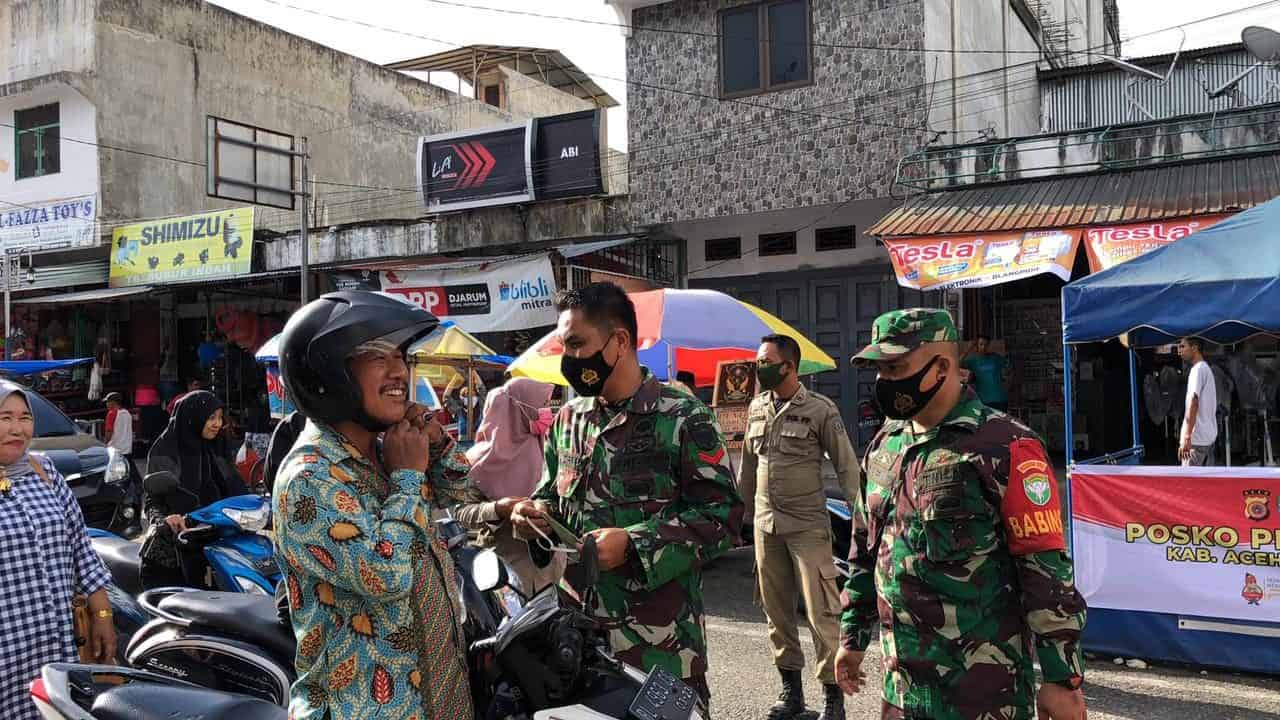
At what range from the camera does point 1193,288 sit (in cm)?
523

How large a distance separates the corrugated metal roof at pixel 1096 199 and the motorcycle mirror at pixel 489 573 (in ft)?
32.4

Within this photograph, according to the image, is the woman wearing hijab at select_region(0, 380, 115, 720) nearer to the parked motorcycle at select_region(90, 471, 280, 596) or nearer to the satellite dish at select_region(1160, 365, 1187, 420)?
the parked motorcycle at select_region(90, 471, 280, 596)

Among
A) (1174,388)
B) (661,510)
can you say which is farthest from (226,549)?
(1174,388)

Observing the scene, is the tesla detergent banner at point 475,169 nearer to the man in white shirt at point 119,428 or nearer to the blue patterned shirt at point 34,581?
the man in white shirt at point 119,428

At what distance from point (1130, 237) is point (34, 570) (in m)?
10.3

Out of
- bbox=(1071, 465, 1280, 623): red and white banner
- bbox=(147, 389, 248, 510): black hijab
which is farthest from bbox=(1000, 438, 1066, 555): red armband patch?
bbox=(147, 389, 248, 510): black hijab

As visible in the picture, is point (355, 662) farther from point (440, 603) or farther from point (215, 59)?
point (215, 59)

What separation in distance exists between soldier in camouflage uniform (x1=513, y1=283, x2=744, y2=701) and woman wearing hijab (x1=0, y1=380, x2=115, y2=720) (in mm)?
1704

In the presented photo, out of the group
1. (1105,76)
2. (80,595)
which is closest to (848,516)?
(80,595)

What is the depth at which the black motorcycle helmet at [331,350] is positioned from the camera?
1864 mm

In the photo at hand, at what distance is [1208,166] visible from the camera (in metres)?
11.3

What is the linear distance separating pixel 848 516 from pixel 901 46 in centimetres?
837

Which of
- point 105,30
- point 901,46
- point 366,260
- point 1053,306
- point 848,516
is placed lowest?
point 848,516

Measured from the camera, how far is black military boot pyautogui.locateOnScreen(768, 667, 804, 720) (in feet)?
15.4
